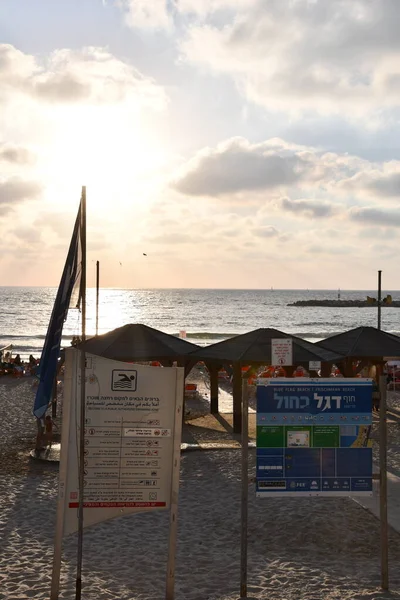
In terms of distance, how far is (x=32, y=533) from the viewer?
10.8 metres

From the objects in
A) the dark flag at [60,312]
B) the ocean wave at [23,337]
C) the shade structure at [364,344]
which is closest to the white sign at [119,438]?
the dark flag at [60,312]

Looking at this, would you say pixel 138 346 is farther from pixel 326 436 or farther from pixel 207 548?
pixel 326 436

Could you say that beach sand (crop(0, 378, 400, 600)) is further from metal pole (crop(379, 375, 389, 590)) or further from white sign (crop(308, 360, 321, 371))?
white sign (crop(308, 360, 321, 371))

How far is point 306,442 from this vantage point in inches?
340

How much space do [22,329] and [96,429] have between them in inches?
3810

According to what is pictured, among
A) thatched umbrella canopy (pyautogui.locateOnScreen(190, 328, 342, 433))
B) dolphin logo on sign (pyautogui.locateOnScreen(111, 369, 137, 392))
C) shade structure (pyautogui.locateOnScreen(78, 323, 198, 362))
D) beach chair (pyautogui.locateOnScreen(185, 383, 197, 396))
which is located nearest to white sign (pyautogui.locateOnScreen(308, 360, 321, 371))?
thatched umbrella canopy (pyautogui.locateOnScreen(190, 328, 342, 433))

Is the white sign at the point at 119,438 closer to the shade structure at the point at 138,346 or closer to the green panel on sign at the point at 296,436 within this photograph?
the green panel on sign at the point at 296,436

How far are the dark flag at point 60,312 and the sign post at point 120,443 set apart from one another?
90 centimetres

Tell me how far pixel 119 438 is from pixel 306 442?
8.12 feet

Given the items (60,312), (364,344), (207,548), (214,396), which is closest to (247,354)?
(214,396)

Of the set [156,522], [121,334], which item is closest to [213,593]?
[156,522]

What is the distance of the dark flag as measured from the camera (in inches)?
336

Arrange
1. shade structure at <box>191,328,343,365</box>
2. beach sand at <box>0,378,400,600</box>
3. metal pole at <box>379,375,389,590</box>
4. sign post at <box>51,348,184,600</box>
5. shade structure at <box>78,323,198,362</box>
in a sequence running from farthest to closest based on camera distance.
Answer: shade structure at <box>78,323,198,362</box>
shade structure at <box>191,328,343,365</box>
beach sand at <box>0,378,400,600</box>
metal pole at <box>379,375,389,590</box>
sign post at <box>51,348,184,600</box>

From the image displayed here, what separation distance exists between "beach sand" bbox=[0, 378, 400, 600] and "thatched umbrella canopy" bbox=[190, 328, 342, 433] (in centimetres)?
613
